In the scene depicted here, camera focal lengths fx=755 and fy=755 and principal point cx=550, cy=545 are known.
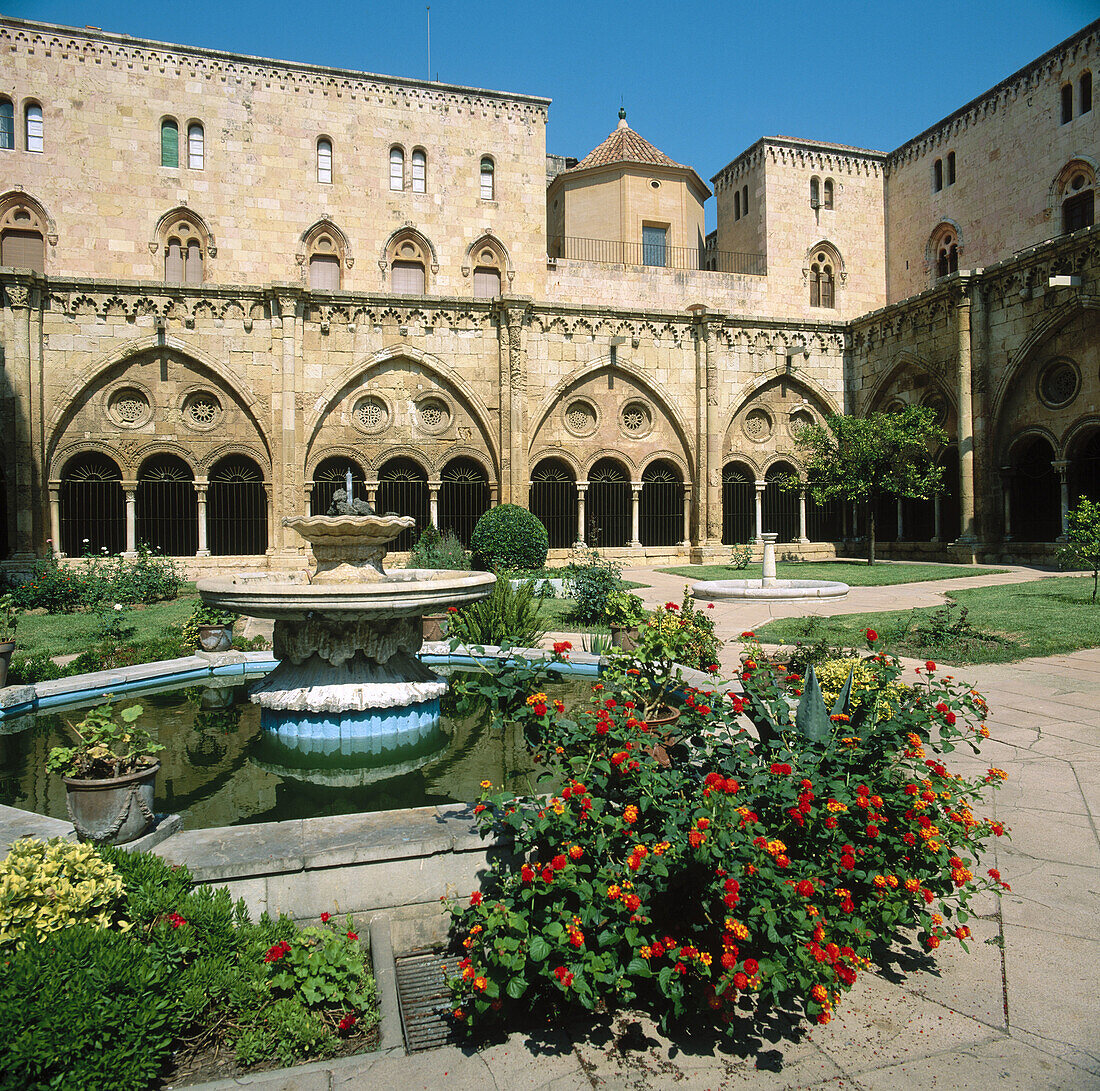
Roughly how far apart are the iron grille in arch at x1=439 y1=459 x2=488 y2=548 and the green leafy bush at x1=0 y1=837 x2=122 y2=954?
17208 millimetres

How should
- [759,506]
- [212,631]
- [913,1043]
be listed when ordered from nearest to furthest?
[913,1043] → [212,631] → [759,506]

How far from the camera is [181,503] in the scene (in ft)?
66.2

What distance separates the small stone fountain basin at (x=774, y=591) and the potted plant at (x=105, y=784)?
9.51 meters

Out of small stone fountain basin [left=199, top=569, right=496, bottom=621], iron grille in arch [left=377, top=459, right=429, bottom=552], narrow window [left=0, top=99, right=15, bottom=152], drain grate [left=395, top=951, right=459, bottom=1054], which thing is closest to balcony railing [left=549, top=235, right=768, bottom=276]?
iron grille in arch [left=377, top=459, right=429, bottom=552]

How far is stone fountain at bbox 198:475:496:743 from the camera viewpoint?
5.08 m

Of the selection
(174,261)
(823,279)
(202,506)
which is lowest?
(202,506)

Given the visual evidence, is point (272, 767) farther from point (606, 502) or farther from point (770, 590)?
point (606, 502)

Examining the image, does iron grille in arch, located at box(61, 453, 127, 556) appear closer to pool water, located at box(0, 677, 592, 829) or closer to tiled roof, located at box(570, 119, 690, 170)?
pool water, located at box(0, 677, 592, 829)

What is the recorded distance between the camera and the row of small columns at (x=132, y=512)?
17234 millimetres

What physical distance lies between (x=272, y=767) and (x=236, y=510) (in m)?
16.1

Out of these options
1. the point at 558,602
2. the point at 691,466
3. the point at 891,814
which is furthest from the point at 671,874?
the point at 691,466

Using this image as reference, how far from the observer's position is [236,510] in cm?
1970

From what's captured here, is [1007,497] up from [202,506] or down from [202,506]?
down

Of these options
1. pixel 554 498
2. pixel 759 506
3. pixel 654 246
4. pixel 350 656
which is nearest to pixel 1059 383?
pixel 759 506
